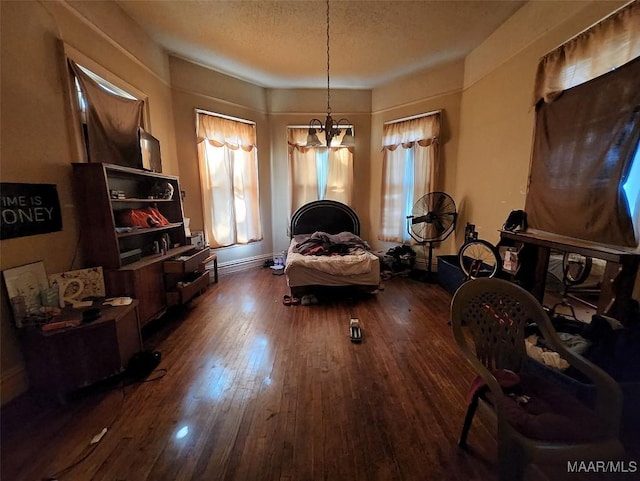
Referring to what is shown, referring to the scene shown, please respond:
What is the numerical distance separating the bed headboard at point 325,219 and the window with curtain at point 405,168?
1.96ft

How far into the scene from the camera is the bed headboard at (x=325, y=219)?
4.90 metres

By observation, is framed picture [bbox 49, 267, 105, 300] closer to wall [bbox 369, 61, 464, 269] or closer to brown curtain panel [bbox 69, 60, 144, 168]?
brown curtain panel [bbox 69, 60, 144, 168]

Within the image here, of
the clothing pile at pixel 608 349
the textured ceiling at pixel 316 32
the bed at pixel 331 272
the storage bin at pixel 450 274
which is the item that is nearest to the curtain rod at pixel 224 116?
the textured ceiling at pixel 316 32

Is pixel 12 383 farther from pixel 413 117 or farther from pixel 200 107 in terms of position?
pixel 413 117

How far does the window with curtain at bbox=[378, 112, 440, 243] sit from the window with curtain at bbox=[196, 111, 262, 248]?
2.36m

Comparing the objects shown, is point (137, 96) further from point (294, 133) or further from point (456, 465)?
point (456, 465)

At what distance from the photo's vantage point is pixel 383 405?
1.73 metres

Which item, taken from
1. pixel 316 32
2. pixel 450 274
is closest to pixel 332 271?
pixel 450 274

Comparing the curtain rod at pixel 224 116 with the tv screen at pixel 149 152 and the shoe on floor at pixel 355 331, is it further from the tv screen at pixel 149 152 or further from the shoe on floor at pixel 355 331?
the shoe on floor at pixel 355 331

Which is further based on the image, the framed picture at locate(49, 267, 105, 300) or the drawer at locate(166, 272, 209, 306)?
the drawer at locate(166, 272, 209, 306)

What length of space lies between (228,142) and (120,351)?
11.2 feet

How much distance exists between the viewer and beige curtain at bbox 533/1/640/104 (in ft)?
5.75

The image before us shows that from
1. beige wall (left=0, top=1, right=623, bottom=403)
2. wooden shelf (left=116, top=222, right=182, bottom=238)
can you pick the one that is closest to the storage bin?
beige wall (left=0, top=1, right=623, bottom=403)

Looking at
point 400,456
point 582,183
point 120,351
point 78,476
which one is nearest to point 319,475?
point 400,456
